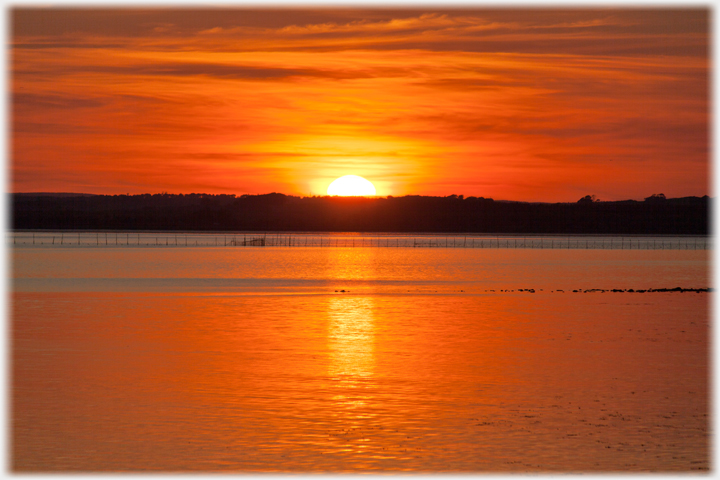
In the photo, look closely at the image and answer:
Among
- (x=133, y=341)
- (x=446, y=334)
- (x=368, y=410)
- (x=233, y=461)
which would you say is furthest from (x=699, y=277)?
(x=233, y=461)

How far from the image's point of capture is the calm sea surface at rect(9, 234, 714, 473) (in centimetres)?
1655

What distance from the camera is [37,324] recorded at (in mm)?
35312

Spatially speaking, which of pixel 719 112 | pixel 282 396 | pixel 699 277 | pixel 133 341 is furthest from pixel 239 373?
pixel 699 277

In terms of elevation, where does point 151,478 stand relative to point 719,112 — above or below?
below

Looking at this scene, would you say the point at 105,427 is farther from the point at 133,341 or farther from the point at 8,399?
the point at 133,341

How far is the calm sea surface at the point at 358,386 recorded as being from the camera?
16.5 metres

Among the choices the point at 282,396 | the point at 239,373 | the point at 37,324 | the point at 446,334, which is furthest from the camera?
the point at 37,324

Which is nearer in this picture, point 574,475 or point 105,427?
point 574,475

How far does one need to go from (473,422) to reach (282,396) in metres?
4.97

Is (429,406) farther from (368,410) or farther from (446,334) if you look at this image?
(446,334)

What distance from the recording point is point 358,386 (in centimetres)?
2258

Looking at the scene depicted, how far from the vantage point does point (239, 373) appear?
2444 centimetres

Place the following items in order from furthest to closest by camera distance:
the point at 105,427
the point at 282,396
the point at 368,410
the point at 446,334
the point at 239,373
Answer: the point at 446,334, the point at 239,373, the point at 282,396, the point at 368,410, the point at 105,427

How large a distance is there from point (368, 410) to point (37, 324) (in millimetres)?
20590
